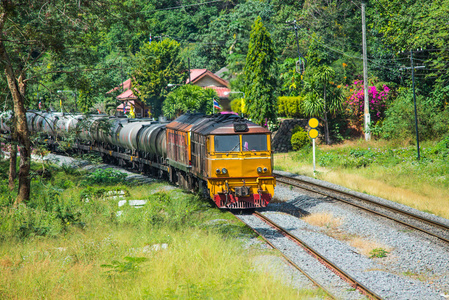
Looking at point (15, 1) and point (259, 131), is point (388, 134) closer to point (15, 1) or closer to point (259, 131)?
point (259, 131)

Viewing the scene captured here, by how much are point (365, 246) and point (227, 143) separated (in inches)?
215

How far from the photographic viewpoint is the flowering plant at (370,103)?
38125 millimetres

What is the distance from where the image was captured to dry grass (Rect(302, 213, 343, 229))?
14963 mm

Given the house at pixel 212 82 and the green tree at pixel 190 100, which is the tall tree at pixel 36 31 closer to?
the green tree at pixel 190 100

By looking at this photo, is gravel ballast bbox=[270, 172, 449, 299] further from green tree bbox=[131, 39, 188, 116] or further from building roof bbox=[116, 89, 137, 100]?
building roof bbox=[116, 89, 137, 100]

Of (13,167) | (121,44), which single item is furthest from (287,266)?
(13,167)

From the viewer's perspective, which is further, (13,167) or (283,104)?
(283,104)

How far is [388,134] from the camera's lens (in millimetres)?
32594

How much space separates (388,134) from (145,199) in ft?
70.2

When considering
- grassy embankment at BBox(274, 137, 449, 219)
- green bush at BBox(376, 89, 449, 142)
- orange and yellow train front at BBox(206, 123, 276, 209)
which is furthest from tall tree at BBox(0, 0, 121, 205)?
green bush at BBox(376, 89, 449, 142)

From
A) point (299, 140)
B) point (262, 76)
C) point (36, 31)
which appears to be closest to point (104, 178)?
point (36, 31)

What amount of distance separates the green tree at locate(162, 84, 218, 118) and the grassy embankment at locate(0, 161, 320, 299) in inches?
1380

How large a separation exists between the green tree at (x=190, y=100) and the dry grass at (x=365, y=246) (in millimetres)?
37675

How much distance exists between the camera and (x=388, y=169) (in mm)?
24734
